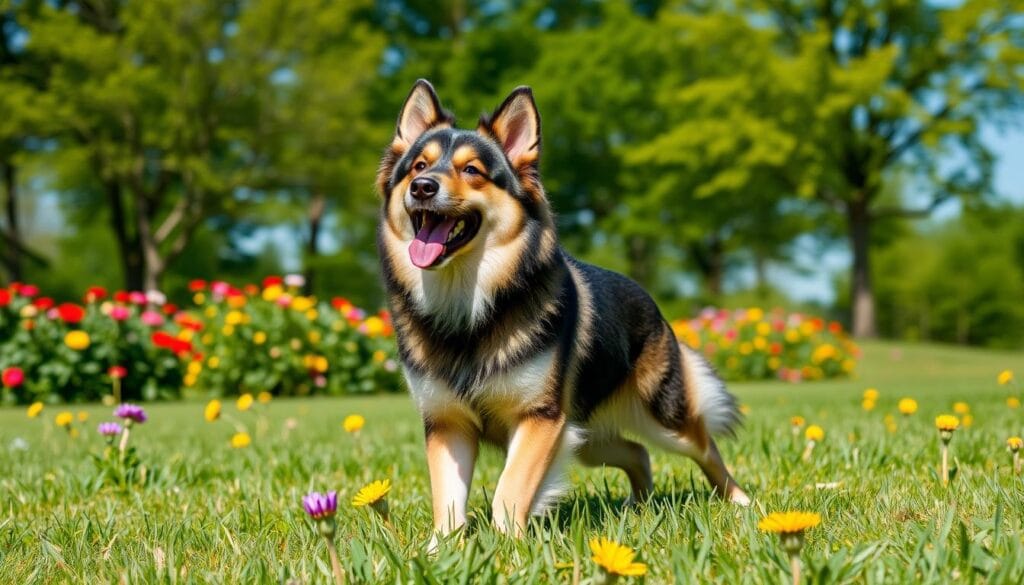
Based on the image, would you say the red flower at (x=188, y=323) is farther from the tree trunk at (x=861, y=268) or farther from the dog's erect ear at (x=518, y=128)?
the tree trunk at (x=861, y=268)

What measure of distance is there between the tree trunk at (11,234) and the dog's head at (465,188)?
25436 millimetres

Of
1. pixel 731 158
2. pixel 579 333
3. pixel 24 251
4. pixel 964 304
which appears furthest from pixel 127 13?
pixel 964 304

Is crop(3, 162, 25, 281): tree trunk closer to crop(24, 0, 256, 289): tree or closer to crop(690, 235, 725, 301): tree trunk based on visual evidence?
crop(24, 0, 256, 289): tree

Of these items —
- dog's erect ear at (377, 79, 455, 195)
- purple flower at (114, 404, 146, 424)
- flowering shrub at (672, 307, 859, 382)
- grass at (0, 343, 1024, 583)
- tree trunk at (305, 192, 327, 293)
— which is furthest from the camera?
tree trunk at (305, 192, 327, 293)

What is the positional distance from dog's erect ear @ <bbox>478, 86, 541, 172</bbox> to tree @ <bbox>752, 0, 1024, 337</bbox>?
21.9m

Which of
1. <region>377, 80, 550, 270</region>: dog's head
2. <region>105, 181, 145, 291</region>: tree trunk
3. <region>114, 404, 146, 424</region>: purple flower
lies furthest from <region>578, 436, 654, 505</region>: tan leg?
<region>105, 181, 145, 291</region>: tree trunk

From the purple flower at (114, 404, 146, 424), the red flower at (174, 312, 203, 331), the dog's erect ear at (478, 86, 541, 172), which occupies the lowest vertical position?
the red flower at (174, 312, 203, 331)

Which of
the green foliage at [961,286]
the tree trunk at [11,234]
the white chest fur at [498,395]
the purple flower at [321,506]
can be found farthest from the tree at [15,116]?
the green foliage at [961,286]

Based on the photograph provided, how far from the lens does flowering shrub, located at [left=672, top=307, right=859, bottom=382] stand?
15086mm

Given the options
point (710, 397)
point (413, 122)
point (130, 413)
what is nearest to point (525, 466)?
point (710, 397)

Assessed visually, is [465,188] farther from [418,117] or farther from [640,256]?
[640,256]

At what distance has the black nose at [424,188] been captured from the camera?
3.09 meters

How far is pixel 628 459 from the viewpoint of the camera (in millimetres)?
4102

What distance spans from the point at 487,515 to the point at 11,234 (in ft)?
89.1
